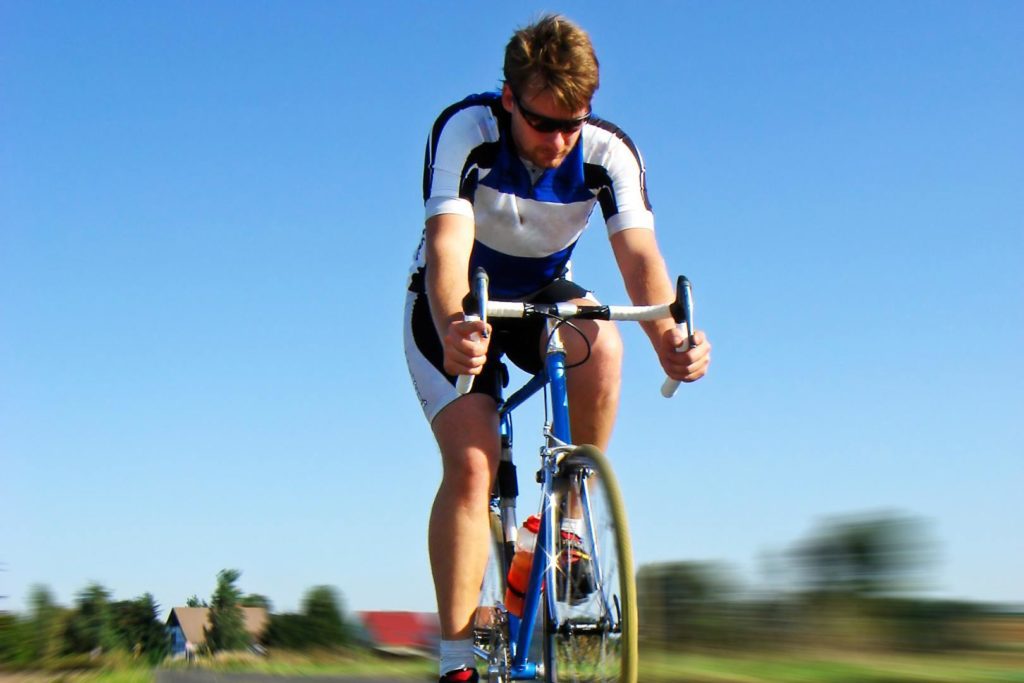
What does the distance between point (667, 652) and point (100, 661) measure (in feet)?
12.7

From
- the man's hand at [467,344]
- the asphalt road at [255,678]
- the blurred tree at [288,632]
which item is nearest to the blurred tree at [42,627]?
the asphalt road at [255,678]

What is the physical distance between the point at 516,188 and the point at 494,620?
169 cm

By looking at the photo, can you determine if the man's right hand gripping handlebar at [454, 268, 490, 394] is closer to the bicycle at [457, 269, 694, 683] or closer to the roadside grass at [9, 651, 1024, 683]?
the bicycle at [457, 269, 694, 683]

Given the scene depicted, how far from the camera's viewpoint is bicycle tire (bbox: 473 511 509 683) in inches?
179

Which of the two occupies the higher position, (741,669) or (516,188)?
(516,188)

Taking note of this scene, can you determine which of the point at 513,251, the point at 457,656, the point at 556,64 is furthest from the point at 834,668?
the point at 556,64

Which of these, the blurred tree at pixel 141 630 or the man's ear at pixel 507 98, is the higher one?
the man's ear at pixel 507 98

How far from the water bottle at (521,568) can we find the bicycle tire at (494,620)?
5.8 inches

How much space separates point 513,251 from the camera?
15.8 ft

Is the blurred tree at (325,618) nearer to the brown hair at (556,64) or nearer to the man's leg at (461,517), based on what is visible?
the man's leg at (461,517)

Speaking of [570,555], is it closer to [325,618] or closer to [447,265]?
[447,265]

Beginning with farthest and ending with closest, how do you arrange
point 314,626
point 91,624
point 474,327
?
point 314,626
point 91,624
point 474,327

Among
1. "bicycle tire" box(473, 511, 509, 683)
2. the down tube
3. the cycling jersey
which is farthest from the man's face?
"bicycle tire" box(473, 511, 509, 683)

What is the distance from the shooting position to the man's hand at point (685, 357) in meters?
4.18
